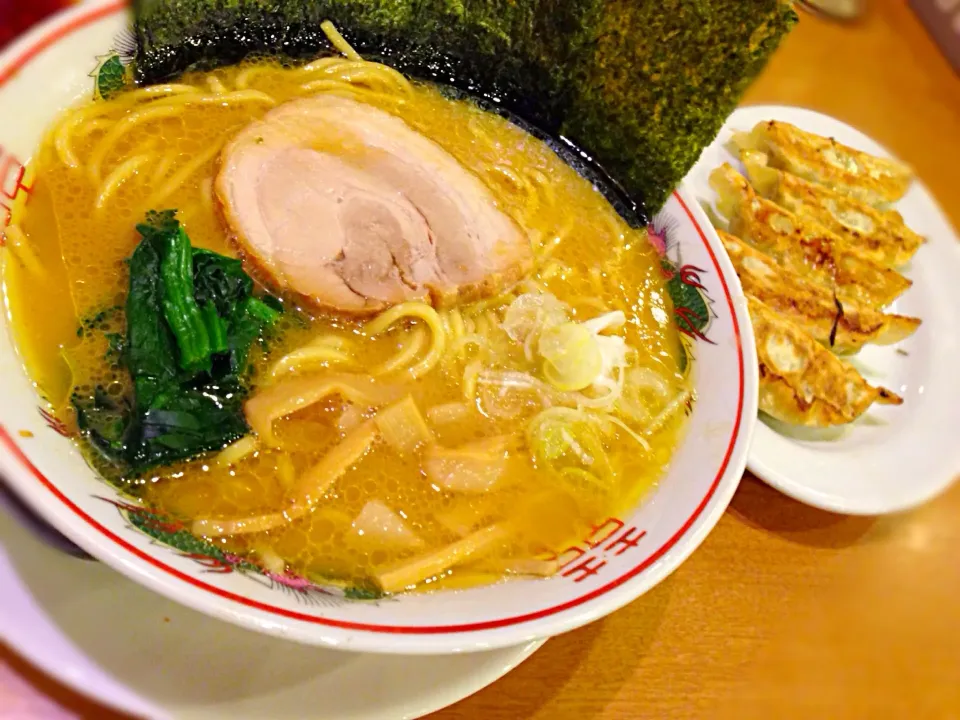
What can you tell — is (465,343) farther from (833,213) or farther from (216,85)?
(833,213)

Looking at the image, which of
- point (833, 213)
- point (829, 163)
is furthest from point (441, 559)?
point (829, 163)

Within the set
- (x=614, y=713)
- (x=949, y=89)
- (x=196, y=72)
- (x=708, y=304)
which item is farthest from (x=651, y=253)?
(x=949, y=89)

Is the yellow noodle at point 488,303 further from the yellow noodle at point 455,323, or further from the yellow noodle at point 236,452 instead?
the yellow noodle at point 236,452

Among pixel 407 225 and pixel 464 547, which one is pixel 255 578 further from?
pixel 407 225

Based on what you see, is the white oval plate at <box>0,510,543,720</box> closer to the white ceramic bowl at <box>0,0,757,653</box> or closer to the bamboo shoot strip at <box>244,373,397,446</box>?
the white ceramic bowl at <box>0,0,757,653</box>

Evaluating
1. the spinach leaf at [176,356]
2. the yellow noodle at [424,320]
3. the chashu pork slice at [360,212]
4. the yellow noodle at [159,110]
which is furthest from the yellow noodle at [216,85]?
the yellow noodle at [424,320]

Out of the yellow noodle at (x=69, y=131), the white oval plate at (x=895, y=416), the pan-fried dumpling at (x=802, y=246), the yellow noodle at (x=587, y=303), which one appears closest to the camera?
the yellow noodle at (x=69, y=131)
